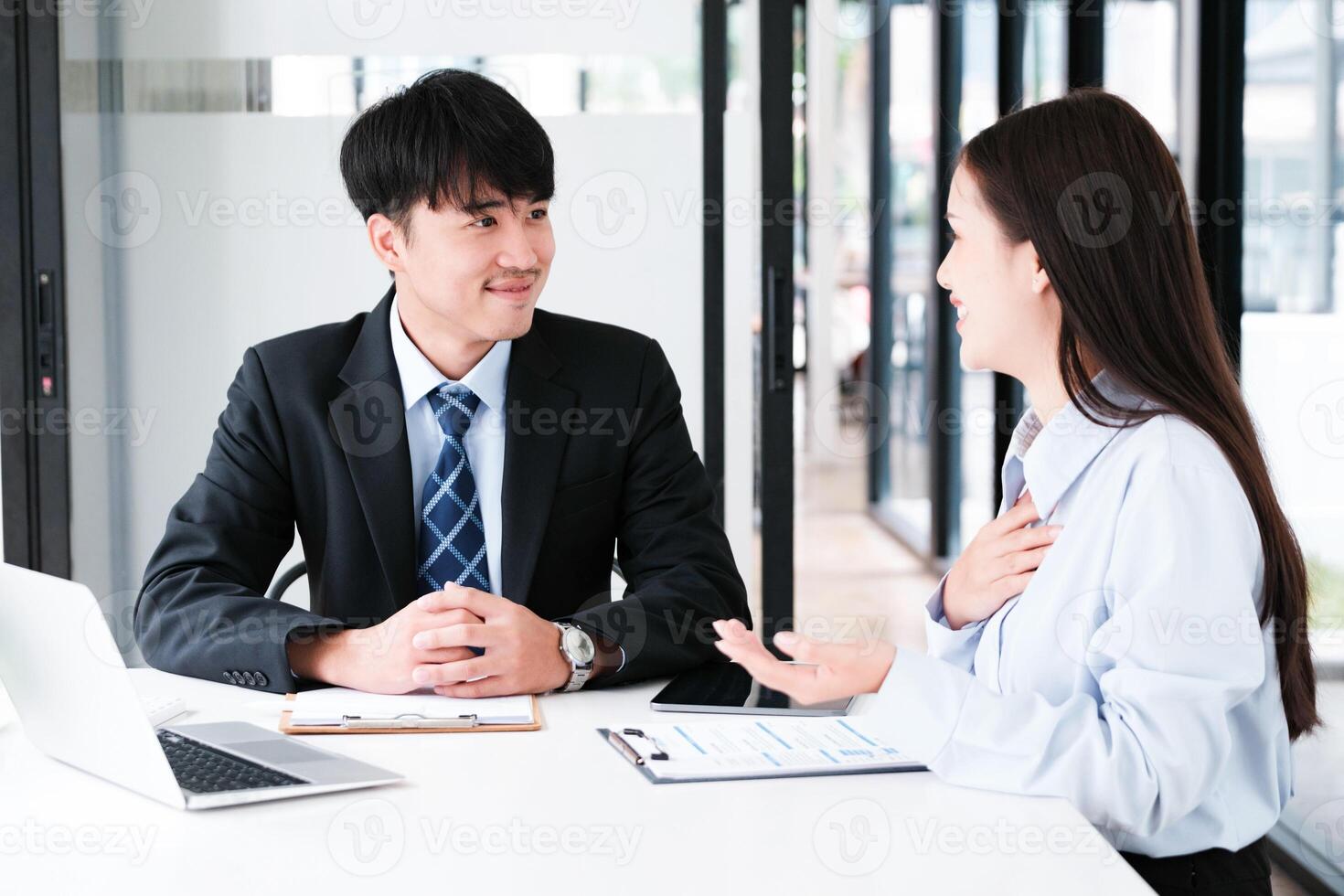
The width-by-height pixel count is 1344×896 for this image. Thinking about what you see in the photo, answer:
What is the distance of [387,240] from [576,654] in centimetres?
73

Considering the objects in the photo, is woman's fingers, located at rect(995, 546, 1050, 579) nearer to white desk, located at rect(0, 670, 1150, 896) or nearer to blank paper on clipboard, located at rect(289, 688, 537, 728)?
white desk, located at rect(0, 670, 1150, 896)

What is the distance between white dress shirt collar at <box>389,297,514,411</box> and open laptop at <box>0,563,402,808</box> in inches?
26.7

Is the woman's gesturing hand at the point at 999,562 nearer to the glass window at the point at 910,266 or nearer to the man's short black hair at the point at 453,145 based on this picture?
the man's short black hair at the point at 453,145

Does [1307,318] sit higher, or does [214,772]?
[1307,318]

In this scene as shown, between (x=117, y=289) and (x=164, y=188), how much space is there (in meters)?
0.24

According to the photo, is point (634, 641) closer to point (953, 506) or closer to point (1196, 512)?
point (1196, 512)

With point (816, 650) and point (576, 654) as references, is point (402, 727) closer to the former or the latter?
point (576, 654)

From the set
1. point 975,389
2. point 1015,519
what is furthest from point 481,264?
point 975,389

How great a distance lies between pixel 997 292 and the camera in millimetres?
1406

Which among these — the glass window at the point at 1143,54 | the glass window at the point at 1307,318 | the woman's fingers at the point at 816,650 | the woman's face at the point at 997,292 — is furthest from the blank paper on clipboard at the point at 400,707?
the glass window at the point at 1143,54

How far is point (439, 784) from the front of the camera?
123 cm

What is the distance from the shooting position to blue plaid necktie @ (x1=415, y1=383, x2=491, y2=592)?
188 centimetres

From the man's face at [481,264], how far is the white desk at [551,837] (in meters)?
0.74

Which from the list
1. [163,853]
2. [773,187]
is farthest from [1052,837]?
[773,187]
